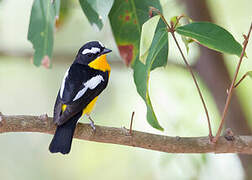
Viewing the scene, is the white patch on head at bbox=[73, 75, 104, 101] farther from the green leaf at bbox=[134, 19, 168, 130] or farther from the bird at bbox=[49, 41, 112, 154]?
the green leaf at bbox=[134, 19, 168, 130]

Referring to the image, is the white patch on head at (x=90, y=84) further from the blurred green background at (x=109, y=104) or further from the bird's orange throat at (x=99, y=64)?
the blurred green background at (x=109, y=104)

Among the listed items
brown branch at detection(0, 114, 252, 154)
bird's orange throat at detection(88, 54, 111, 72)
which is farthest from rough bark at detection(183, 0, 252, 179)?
brown branch at detection(0, 114, 252, 154)

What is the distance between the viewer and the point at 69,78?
11.9 ft

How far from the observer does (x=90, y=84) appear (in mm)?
3615

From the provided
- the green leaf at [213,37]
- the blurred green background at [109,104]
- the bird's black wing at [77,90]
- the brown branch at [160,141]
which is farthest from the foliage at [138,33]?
the blurred green background at [109,104]

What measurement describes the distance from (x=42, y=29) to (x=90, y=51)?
3.24 feet

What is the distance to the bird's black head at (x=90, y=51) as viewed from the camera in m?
4.03

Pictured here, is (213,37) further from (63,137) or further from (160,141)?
(63,137)

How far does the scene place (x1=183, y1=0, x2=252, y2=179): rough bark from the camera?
4641 mm

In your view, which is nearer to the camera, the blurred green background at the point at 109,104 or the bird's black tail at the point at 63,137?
the bird's black tail at the point at 63,137

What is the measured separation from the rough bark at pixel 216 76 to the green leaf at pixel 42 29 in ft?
6.94

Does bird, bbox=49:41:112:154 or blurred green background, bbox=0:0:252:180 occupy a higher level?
bird, bbox=49:41:112:154

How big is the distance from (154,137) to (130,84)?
150 inches

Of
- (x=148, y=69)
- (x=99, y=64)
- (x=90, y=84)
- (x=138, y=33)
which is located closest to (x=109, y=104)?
(x=99, y=64)
